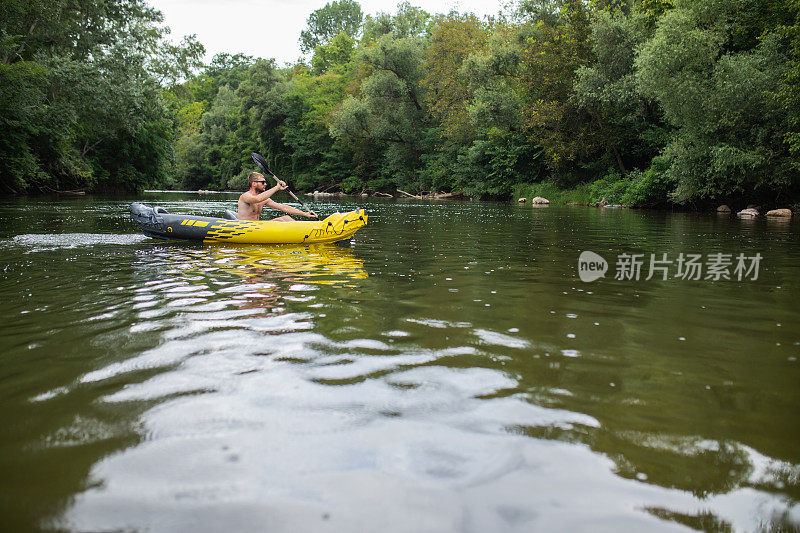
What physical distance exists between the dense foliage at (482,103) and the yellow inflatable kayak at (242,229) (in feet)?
44.3

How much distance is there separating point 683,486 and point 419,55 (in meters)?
42.2

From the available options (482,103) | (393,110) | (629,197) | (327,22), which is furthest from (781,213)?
(327,22)

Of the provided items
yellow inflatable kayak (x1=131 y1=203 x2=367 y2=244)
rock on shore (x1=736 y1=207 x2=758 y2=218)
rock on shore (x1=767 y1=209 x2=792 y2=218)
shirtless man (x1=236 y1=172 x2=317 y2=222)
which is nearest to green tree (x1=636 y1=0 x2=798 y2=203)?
rock on shore (x1=736 y1=207 x2=758 y2=218)

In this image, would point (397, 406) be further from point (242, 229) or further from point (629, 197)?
point (629, 197)

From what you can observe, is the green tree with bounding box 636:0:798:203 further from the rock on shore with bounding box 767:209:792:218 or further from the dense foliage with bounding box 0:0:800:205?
the rock on shore with bounding box 767:209:792:218

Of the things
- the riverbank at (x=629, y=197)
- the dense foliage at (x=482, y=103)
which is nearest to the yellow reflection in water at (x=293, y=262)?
the dense foliage at (x=482, y=103)

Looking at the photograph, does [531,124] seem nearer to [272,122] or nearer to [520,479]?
[520,479]

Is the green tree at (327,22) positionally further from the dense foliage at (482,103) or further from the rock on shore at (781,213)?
the rock on shore at (781,213)

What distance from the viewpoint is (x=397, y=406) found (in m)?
2.68

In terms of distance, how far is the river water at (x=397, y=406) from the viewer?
190 cm

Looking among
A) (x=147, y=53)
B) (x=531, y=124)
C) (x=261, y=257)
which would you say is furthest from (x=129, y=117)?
(x=261, y=257)

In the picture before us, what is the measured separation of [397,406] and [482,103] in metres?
31.7

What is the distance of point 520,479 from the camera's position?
206 centimetres

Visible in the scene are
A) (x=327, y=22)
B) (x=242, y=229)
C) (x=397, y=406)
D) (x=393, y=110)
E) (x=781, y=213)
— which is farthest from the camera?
(x=327, y=22)
